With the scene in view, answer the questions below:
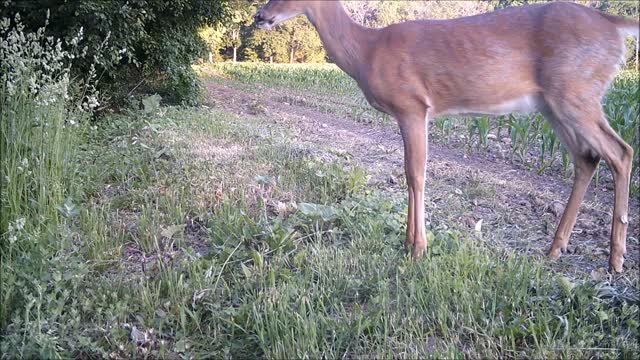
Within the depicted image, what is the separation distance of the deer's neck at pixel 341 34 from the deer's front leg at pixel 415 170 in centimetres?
46

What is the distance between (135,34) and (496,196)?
5.05 meters

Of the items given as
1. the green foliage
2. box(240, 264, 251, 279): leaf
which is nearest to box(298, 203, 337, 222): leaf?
box(240, 264, 251, 279): leaf

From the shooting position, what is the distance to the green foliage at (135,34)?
6621 mm

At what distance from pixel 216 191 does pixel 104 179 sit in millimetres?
1215

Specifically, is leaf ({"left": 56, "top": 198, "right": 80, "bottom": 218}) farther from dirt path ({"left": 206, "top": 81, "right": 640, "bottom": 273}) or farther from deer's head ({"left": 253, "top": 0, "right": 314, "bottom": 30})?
dirt path ({"left": 206, "top": 81, "right": 640, "bottom": 273})

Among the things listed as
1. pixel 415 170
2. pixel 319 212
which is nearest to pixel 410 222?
pixel 415 170

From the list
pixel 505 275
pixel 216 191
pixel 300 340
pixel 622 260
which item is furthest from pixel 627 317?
pixel 216 191

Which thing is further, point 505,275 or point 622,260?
point 622,260

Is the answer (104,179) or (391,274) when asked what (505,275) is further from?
(104,179)

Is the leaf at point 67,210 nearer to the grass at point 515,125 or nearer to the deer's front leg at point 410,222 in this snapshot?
the deer's front leg at point 410,222

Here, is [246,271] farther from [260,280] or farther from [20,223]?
[20,223]

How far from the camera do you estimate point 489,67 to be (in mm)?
3318

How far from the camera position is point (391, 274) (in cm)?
333

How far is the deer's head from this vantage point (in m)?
3.30
